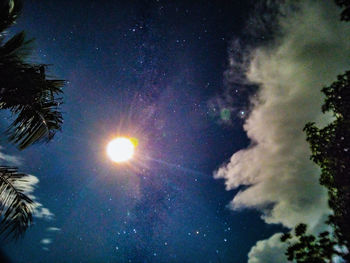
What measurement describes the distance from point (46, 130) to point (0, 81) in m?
1.03

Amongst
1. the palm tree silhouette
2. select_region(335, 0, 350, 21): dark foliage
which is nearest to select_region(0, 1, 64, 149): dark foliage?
the palm tree silhouette

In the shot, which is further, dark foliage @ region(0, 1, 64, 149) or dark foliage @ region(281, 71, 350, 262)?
dark foliage @ region(281, 71, 350, 262)

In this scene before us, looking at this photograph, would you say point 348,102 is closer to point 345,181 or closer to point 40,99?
point 345,181

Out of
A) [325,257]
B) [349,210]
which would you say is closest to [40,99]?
[349,210]

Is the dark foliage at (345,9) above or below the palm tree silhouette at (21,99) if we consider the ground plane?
above

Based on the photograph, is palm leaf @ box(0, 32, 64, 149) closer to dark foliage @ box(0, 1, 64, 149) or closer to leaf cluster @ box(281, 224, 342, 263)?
dark foliage @ box(0, 1, 64, 149)

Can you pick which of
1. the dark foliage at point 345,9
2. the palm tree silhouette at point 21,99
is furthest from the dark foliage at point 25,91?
the dark foliage at point 345,9

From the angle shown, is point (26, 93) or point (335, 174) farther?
point (335, 174)

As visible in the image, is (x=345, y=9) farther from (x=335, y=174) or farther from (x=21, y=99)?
(x=21, y=99)

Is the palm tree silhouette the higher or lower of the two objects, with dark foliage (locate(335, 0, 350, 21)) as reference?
lower

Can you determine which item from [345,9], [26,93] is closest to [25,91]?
[26,93]

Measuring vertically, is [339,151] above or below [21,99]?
above

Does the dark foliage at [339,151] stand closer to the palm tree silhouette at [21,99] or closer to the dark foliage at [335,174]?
the dark foliage at [335,174]

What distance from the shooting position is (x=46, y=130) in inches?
147
